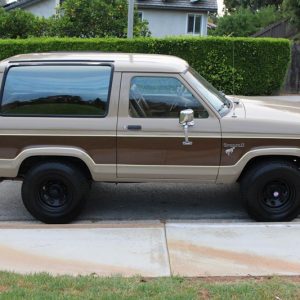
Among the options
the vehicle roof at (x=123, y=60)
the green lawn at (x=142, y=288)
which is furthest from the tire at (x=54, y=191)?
the green lawn at (x=142, y=288)

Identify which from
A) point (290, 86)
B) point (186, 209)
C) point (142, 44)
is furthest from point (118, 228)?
point (290, 86)

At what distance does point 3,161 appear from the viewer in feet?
19.4

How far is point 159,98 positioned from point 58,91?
1077mm

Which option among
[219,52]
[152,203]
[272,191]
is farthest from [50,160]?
[219,52]

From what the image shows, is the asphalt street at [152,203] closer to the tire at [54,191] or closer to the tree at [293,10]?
the tire at [54,191]

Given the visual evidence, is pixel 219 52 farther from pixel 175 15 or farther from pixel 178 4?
pixel 175 15

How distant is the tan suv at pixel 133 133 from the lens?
5742 mm

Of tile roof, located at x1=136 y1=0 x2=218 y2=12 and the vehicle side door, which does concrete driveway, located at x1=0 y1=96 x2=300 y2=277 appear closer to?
the vehicle side door

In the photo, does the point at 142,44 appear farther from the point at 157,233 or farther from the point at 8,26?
the point at 157,233

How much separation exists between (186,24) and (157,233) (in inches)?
1204

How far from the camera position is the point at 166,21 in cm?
3425

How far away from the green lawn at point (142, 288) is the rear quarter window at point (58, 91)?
2243 millimetres

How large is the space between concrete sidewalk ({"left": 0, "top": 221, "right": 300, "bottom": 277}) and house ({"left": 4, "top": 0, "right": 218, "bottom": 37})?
29335 mm

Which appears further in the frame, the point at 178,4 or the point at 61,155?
the point at 178,4
